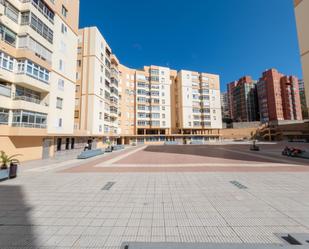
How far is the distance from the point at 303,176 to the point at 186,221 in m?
9.55

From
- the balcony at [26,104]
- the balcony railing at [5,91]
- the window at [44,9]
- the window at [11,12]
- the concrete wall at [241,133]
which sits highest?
the window at [44,9]

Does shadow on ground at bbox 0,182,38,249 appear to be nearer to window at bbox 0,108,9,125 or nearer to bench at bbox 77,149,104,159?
window at bbox 0,108,9,125

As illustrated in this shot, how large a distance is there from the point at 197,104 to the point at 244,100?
65.3 m

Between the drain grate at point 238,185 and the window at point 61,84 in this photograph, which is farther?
the window at point 61,84

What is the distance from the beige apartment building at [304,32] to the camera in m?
17.0

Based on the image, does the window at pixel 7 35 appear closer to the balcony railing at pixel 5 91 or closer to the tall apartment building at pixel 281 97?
the balcony railing at pixel 5 91

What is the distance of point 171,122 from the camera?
6300 centimetres

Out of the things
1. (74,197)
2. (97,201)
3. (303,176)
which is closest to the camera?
(97,201)

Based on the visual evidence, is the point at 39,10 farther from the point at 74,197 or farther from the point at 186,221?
the point at 186,221

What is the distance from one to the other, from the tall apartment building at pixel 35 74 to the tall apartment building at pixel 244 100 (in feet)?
372

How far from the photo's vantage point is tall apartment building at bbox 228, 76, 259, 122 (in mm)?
106750

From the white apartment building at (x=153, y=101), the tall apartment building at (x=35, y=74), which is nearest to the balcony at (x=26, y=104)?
the tall apartment building at (x=35, y=74)

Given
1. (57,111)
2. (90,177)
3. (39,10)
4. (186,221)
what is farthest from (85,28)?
(186,221)

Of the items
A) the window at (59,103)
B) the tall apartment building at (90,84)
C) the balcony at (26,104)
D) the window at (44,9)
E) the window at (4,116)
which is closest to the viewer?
the window at (4,116)
